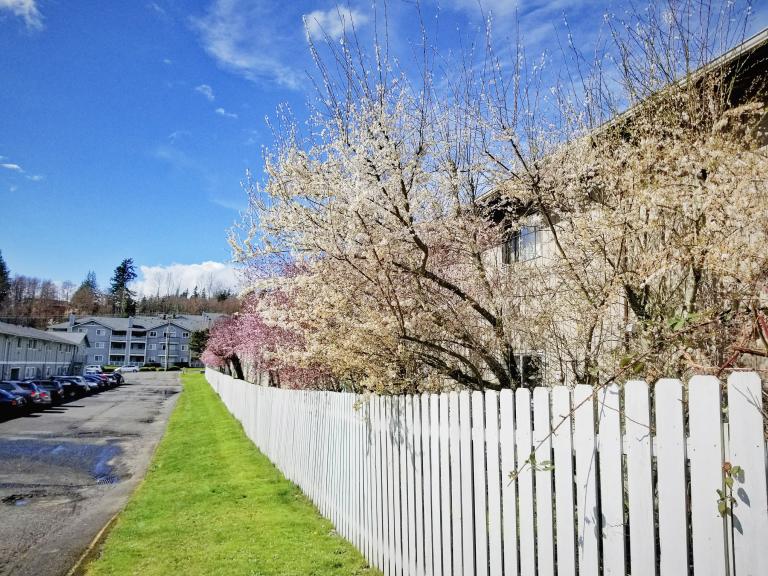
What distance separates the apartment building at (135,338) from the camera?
108 m

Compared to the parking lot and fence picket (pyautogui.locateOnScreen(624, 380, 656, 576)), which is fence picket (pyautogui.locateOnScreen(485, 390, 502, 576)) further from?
the parking lot

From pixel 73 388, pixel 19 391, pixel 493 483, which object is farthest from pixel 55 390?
pixel 493 483

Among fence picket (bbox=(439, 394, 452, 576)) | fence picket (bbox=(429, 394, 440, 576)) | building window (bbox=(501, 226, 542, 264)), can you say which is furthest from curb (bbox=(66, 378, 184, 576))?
building window (bbox=(501, 226, 542, 264))

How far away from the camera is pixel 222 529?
22.5 ft

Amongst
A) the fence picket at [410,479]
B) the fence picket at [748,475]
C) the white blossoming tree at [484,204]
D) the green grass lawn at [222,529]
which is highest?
the white blossoming tree at [484,204]

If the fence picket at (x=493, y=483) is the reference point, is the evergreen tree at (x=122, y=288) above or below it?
above

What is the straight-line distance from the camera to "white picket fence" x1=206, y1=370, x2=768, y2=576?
2223 millimetres

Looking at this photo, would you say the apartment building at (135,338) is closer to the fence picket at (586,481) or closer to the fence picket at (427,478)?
the fence picket at (427,478)

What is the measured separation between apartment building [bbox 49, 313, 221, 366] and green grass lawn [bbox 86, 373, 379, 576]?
334ft

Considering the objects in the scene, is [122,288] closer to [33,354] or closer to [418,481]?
[33,354]

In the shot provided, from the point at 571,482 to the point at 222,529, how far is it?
540cm

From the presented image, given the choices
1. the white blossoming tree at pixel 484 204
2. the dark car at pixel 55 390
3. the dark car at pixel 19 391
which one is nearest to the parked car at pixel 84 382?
the dark car at pixel 55 390

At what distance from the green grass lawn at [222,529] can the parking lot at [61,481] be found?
1.54 feet

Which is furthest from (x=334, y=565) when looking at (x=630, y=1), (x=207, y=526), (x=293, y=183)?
(x=630, y=1)
